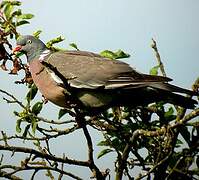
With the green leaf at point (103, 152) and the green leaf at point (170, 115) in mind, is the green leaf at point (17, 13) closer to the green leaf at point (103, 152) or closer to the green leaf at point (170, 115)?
the green leaf at point (103, 152)

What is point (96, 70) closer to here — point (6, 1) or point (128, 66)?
point (128, 66)

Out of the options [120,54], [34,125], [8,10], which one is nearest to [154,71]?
[120,54]

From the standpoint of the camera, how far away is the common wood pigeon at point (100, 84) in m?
3.19

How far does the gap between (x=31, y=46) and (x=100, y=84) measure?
1.32m

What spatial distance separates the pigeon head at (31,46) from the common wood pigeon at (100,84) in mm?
259

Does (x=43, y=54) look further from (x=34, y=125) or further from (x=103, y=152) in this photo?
(x=103, y=152)

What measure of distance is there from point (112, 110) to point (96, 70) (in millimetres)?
517

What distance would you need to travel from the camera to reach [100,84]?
12.0 feet

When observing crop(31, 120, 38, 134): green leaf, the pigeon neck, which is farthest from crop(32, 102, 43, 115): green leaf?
the pigeon neck

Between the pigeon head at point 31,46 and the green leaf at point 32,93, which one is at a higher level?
the pigeon head at point 31,46

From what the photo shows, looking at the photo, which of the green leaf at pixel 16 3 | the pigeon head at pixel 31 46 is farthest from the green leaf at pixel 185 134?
the pigeon head at pixel 31 46

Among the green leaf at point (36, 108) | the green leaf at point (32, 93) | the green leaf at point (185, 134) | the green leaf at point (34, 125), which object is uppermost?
the green leaf at point (32, 93)

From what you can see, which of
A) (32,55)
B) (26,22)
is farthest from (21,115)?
(32,55)

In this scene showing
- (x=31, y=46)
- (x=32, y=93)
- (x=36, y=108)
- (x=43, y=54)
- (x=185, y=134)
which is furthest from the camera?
(x=31, y=46)
